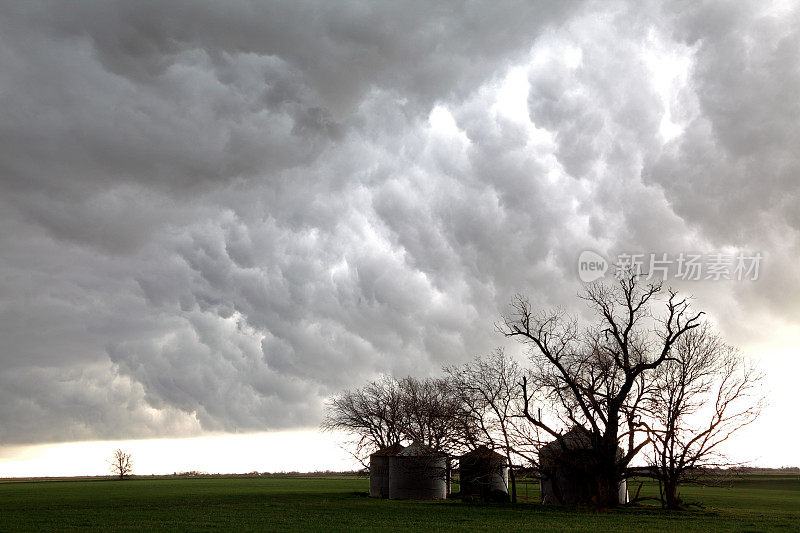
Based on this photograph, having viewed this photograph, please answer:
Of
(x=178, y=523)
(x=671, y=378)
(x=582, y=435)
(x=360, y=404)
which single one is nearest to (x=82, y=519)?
(x=178, y=523)

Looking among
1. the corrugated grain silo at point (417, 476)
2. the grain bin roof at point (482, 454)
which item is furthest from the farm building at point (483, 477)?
the corrugated grain silo at point (417, 476)

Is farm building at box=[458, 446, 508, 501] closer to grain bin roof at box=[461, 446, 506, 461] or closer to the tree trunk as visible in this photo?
grain bin roof at box=[461, 446, 506, 461]

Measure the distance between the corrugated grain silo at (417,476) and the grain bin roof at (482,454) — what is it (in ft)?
21.7

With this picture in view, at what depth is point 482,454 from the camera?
4906cm

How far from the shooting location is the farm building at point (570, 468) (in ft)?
145

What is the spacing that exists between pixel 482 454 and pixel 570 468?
690 centimetres

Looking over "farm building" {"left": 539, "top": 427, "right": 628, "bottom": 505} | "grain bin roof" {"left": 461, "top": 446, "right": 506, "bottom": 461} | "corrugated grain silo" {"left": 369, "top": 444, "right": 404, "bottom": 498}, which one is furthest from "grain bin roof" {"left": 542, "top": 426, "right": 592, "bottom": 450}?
"corrugated grain silo" {"left": 369, "top": 444, "right": 404, "bottom": 498}

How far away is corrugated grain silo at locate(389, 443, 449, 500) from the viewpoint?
189ft

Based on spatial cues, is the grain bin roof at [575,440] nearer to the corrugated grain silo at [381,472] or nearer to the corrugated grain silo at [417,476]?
the corrugated grain silo at [417,476]

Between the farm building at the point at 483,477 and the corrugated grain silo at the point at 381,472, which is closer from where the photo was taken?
the farm building at the point at 483,477

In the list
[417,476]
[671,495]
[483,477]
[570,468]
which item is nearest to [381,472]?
[417,476]

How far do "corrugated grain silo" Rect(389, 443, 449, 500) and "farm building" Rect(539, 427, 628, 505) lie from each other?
11.3 meters

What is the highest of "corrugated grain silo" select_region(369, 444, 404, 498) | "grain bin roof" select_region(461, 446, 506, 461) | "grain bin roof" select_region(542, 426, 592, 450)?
"grain bin roof" select_region(542, 426, 592, 450)

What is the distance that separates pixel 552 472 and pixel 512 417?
15.9 ft
